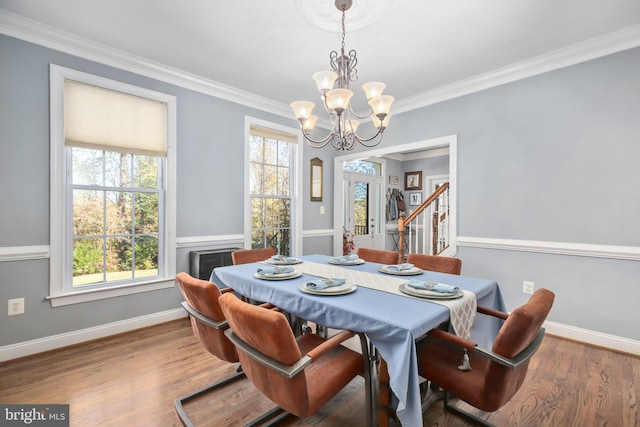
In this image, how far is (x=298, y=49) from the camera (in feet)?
8.80

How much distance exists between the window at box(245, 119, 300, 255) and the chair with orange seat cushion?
6.82ft

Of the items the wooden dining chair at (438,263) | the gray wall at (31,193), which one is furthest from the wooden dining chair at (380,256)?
the gray wall at (31,193)

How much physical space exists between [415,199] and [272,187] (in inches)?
158

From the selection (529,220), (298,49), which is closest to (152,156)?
(298,49)

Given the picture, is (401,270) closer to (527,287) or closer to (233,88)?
(527,287)

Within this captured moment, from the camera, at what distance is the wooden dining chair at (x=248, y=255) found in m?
2.71

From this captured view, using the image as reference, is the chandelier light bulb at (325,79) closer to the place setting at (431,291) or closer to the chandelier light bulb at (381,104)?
the chandelier light bulb at (381,104)

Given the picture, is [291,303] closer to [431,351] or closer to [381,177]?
[431,351]

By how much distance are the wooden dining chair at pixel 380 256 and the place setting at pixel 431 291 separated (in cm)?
93

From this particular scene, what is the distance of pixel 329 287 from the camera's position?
1.67 meters

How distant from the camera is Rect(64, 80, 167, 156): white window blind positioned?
2596mm

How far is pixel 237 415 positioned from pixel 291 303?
74 centimetres

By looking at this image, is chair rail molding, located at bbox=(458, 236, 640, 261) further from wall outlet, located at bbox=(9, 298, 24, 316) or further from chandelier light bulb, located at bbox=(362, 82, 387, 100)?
wall outlet, located at bbox=(9, 298, 24, 316)

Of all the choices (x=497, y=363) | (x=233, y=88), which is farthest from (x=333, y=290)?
(x=233, y=88)
